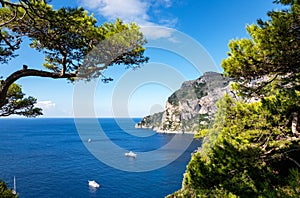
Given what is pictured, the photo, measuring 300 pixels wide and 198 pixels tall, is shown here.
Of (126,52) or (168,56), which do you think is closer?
(126,52)

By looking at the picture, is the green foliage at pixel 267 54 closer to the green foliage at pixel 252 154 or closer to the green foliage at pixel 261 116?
the green foliage at pixel 261 116

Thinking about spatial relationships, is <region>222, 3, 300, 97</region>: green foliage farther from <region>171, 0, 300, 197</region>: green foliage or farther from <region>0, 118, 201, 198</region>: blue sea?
<region>0, 118, 201, 198</region>: blue sea

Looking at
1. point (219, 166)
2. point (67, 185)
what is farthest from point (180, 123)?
point (219, 166)

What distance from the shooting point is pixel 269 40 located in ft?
17.7

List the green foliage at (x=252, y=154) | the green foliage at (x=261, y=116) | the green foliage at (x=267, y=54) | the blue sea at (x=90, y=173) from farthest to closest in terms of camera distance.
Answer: the blue sea at (x=90, y=173)
the green foliage at (x=252, y=154)
the green foliage at (x=261, y=116)
the green foliage at (x=267, y=54)

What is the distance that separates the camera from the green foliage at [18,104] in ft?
24.2

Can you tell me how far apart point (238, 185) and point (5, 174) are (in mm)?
40003

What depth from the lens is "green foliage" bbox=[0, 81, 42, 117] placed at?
7363 mm

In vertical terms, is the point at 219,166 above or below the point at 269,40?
below

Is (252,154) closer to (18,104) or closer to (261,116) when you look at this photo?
(261,116)

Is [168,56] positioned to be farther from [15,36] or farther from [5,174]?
[5,174]

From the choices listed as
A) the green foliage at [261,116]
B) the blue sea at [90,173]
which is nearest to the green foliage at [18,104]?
the green foliage at [261,116]

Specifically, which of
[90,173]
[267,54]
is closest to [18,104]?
[267,54]

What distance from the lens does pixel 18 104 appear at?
294 inches
